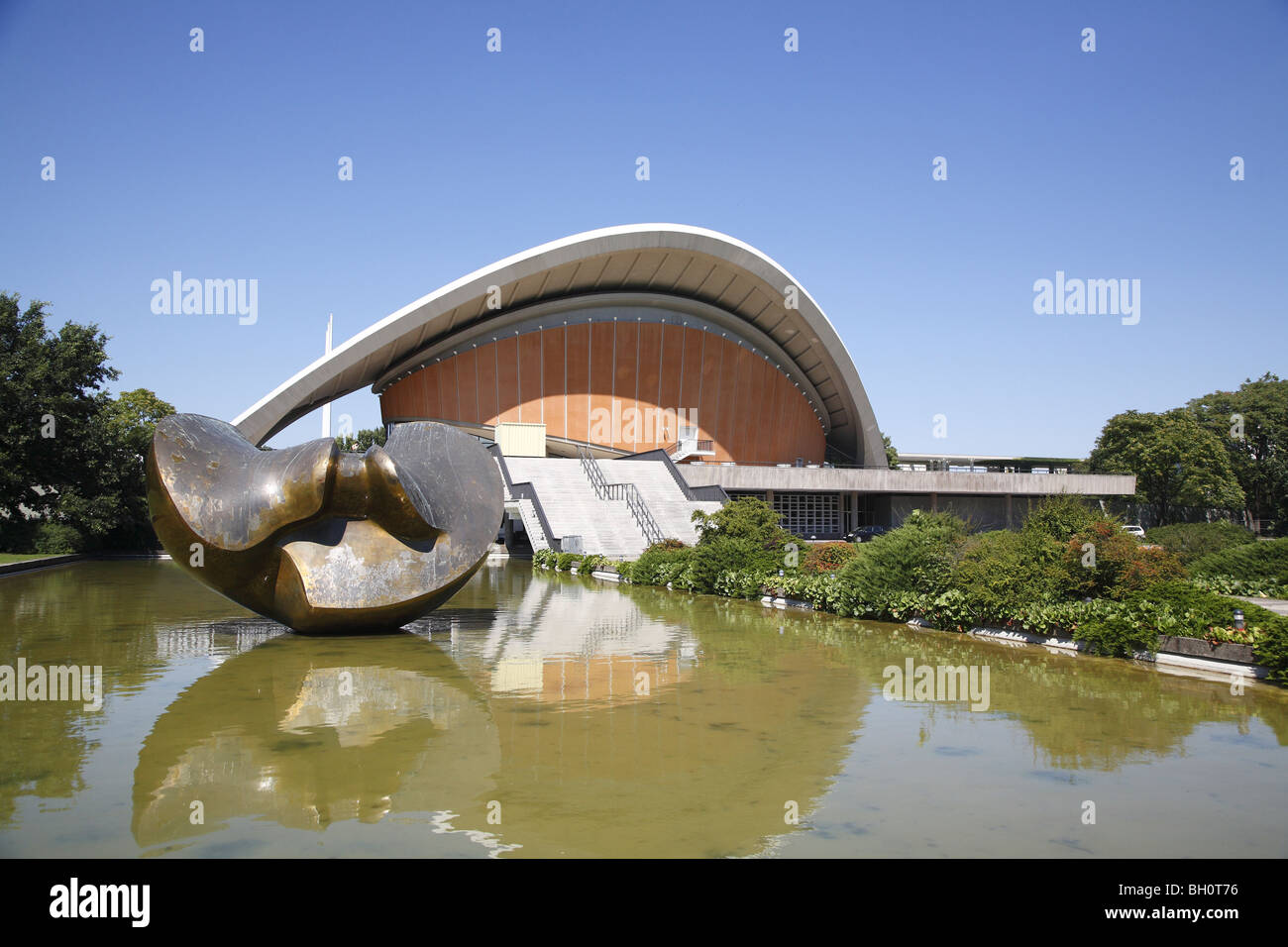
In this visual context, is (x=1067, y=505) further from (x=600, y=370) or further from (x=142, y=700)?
(x=600, y=370)

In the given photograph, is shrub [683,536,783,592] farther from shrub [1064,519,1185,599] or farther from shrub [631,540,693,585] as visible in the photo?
shrub [1064,519,1185,599]

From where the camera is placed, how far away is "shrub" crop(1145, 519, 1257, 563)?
19.6 metres

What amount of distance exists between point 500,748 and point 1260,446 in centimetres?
5402

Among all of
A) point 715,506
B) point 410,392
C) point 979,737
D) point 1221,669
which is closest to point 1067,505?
point 1221,669

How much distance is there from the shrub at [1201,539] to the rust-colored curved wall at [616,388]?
26.3 m

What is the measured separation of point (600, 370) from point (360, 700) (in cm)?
3646

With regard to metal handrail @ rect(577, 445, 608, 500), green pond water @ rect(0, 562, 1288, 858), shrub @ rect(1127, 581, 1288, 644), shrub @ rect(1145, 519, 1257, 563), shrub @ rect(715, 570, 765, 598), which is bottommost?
green pond water @ rect(0, 562, 1288, 858)

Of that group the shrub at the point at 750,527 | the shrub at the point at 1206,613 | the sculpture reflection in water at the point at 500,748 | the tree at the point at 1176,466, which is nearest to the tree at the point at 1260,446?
the tree at the point at 1176,466

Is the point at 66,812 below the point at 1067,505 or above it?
below

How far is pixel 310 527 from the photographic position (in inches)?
471

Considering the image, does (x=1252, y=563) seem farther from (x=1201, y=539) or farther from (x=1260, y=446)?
(x=1260, y=446)

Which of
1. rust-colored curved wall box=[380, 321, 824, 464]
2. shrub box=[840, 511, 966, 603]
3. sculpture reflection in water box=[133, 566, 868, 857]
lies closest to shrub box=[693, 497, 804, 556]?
shrub box=[840, 511, 966, 603]

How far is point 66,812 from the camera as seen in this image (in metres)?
5.42

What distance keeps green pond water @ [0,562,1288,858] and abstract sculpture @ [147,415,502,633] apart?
0.70 metres
